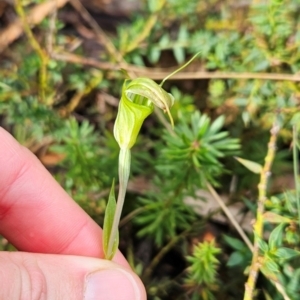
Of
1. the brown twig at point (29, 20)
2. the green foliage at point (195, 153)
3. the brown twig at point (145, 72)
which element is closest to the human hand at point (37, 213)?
the green foliage at point (195, 153)

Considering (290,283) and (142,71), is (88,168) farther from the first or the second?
(290,283)

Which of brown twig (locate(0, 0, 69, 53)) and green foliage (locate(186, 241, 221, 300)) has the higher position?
brown twig (locate(0, 0, 69, 53))

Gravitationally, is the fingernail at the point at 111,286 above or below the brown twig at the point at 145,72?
below

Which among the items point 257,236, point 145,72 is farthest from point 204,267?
point 145,72

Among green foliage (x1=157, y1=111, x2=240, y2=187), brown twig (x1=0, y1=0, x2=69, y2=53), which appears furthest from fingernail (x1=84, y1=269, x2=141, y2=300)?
brown twig (x1=0, y1=0, x2=69, y2=53)

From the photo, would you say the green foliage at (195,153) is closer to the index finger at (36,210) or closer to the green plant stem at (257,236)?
the green plant stem at (257,236)

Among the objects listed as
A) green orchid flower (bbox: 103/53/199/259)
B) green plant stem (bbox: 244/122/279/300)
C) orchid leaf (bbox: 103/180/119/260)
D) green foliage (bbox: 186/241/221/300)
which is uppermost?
green orchid flower (bbox: 103/53/199/259)

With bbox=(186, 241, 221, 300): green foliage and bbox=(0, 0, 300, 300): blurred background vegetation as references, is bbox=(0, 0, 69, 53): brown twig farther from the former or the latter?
bbox=(186, 241, 221, 300): green foliage
